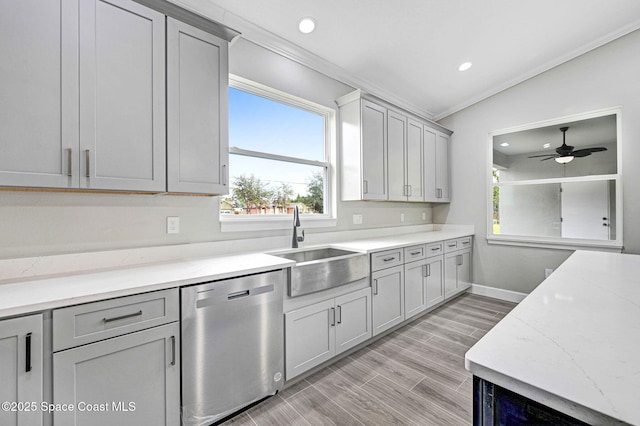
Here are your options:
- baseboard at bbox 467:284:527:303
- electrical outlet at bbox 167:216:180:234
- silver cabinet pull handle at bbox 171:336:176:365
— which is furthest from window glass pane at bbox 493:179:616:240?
silver cabinet pull handle at bbox 171:336:176:365

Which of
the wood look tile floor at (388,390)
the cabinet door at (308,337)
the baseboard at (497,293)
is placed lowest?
the wood look tile floor at (388,390)

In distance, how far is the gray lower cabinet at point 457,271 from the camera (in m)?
3.55

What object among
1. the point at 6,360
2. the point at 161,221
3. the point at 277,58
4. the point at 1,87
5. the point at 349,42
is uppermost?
the point at 349,42

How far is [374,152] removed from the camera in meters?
3.09

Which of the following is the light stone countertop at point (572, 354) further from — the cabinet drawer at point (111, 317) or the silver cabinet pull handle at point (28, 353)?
the silver cabinet pull handle at point (28, 353)

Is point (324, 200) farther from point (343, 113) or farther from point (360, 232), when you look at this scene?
point (343, 113)

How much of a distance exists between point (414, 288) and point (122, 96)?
2.96m

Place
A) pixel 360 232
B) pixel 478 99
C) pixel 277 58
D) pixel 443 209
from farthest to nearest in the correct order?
pixel 443 209 < pixel 478 99 < pixel 360 232 < pixel 277 58

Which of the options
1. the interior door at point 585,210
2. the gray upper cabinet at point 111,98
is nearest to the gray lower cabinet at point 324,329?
the gray upper cabinet at point 111,98

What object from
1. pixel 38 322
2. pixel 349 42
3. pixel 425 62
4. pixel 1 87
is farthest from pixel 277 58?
pixel 38 322

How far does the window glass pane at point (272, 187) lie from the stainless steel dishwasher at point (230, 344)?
92 cm

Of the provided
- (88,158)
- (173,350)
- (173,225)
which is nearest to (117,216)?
(173,225)

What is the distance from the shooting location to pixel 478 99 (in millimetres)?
3988

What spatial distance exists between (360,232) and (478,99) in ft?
8.71
